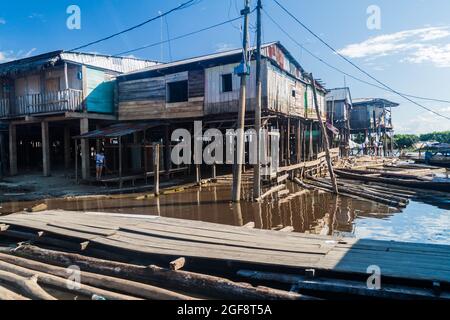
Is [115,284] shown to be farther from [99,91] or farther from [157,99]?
[99,91]

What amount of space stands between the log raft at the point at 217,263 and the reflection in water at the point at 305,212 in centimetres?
370

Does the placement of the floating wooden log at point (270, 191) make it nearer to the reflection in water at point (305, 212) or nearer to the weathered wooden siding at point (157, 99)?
the reflection in water at point (305, 212)

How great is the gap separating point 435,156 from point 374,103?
546 inches

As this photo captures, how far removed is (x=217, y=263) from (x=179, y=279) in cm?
65

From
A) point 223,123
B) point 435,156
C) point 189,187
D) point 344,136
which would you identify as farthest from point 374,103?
point 189,187

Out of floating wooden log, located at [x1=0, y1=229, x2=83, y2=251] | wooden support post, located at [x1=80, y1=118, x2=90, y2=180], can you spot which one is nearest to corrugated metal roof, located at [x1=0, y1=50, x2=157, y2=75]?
wooden support post, located at [x1=80, y1=118, x2=90, y2=180]

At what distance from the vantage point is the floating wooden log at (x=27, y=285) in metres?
4.53

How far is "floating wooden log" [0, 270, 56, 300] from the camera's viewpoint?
14.9 ft

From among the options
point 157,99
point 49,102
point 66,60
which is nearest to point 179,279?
point 157,99

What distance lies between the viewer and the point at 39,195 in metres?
15.8

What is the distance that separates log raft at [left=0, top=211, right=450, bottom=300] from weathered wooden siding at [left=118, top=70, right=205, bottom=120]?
12925 millimetres

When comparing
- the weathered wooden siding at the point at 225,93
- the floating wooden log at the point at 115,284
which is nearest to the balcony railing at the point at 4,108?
the weathered wooden siding at the point at 225,93

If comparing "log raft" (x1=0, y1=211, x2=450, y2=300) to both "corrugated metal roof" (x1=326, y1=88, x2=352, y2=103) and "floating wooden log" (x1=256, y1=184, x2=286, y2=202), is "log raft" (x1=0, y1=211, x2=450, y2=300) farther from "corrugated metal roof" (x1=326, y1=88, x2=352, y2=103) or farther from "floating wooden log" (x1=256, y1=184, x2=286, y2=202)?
"corrugated metal roof" (x1=326, y1=88, x2=352, y2=103)
